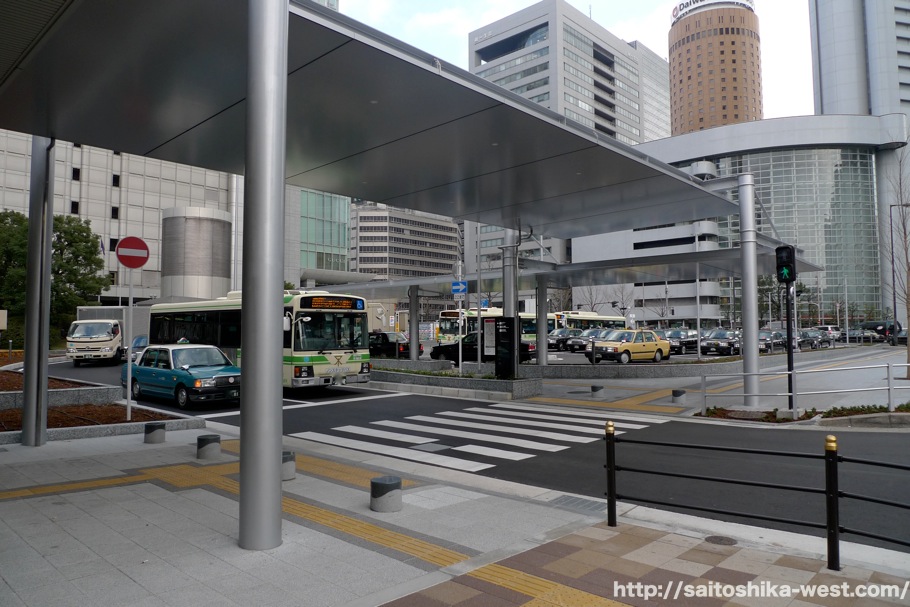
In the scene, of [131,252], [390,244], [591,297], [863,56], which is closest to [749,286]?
[131,252]

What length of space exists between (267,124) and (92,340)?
31781 millimetres

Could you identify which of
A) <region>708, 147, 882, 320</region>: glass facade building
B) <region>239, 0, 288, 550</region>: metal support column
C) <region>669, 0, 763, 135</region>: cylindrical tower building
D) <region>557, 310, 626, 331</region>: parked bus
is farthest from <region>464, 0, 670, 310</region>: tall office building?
<region>239, 0, 288, 550</region>: metal support column

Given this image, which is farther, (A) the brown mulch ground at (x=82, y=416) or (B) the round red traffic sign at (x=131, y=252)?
(B) the round red traffic sign at (x=131, y=252)

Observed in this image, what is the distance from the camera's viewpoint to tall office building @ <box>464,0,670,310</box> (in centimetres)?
11094

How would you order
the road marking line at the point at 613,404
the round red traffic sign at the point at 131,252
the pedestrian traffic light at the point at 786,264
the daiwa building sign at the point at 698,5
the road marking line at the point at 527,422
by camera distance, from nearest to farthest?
the round red traffic sign at the point at 131,252
the road marking line at the point at 527,422
the pedestrian traffic light at the point at 786,264
the road marking line at the point at 613,404
the daiwa building sign at the point at 698,5

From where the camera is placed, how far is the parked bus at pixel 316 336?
18.3 m

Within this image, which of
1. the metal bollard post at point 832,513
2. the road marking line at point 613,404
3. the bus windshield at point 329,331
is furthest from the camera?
the bus windshield at point 329,331

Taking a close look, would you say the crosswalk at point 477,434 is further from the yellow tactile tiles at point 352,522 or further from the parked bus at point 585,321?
the parked bus at point 585,321

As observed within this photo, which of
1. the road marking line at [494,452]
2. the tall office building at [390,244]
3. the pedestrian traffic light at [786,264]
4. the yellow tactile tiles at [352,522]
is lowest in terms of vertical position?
the road marking line at [494,452]

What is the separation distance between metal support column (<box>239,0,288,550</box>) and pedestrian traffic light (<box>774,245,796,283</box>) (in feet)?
40.7

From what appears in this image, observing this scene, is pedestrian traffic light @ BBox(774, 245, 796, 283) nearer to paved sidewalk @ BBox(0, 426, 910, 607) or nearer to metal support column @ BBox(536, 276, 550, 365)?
paved sidewalk @ BBox(0, 426, 910, 607)

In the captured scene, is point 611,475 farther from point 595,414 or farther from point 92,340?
point 92,340

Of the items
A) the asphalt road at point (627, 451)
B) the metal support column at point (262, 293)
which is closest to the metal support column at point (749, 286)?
the asphalt road at point (627, 451)

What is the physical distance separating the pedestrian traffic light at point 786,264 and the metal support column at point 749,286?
1.63 metres
